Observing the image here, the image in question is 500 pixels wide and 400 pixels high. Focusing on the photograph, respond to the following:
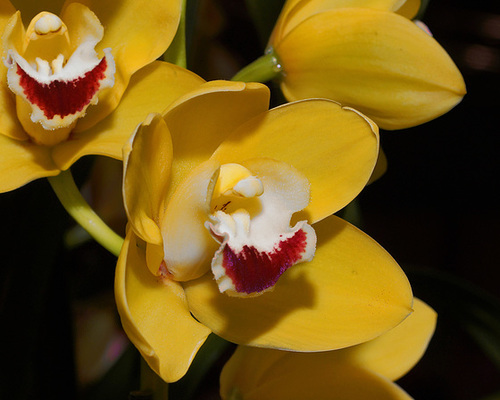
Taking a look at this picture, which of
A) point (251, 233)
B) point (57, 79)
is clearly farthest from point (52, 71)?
point (251, 233)

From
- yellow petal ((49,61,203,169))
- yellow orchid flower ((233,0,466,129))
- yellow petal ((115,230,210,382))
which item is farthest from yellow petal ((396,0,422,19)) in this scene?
yellow petal ((115,230,210,382))

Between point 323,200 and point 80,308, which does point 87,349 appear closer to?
point 80,308

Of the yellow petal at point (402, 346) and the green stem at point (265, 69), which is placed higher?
the green stem at point (265, 69)

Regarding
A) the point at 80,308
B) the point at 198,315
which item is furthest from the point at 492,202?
the point at 198,315

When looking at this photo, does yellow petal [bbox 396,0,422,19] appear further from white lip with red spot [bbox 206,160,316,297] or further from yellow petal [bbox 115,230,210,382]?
yellow petal [bbox 115,230,210,382]

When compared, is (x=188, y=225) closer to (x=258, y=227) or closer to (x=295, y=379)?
(x=258, y=227)

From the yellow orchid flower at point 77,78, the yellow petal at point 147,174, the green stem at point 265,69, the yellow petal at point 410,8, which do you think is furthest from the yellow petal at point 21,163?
the yellow petal at point 410,8

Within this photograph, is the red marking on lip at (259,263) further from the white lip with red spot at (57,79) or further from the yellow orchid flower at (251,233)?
the white lip with red spot at (57,79)
